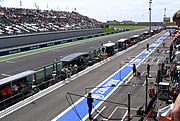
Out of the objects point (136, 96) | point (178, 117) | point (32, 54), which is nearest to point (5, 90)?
point (136, 96)

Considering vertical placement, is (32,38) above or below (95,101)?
above

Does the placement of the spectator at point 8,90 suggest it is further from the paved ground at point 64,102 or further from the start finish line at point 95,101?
the start finish line at point 95,101

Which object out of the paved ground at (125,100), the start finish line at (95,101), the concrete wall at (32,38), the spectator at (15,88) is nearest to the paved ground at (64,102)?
the paved ground at (125,100)

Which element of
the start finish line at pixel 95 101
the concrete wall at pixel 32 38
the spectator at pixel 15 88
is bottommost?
the start finish line at pixel 95 101

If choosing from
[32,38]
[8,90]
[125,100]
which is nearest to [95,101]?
[125,100]

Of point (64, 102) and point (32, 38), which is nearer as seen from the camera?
point (64, 102)

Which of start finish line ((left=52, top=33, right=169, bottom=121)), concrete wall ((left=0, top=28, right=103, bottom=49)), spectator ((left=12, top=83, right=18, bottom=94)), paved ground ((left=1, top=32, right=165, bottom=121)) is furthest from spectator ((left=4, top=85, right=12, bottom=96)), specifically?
concrete wall ((left=0, top=28, right=103, bottom=49))

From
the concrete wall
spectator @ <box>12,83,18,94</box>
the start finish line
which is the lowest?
the start finish line

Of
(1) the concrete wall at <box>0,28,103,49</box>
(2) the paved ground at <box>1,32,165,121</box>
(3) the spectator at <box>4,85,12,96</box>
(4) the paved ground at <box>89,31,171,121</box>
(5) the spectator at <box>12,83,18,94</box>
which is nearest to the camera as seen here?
(4) the paved ground at <box>89,31,171,121</box>

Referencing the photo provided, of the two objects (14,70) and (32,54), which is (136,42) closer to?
(32,54)

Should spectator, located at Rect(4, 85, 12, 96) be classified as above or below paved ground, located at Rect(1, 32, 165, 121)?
above

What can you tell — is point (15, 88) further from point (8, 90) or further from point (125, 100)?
point (125, 100)

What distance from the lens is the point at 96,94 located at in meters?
17.9

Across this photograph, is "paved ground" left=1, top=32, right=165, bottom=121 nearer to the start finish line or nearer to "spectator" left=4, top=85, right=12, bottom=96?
the start finish line
